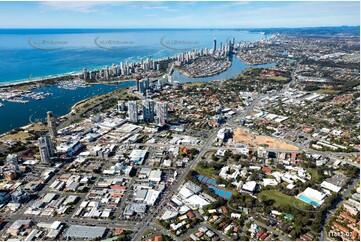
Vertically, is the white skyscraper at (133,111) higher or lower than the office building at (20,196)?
higher

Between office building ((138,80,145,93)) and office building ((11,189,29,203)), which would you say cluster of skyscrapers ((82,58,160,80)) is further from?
office building ((11,189,29,203))

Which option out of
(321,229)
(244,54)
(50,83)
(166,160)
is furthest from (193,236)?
(244,54)

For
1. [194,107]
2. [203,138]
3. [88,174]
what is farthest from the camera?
[194,107]

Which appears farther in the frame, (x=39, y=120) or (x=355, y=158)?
(x=39, y=120)

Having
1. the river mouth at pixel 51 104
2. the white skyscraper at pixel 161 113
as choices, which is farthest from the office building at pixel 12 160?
the white skyscraper at pixel 161 113

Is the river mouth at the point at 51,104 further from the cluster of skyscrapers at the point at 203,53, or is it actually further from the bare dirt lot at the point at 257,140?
the bare dirt lot at the point at 257,140

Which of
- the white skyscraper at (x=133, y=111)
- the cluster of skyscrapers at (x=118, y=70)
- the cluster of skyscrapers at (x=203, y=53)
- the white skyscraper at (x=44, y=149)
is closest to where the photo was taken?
the white skyscraper at (x=44, y=149)

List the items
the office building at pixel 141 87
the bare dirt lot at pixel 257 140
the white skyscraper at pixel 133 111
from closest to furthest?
1. the bare dirt lot at pixel 257 140
2. the white skyscraper at pixel 133 111
3. the office building at pixel 141 87

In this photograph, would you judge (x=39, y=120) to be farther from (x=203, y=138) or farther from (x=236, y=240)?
(x=236, y=240)
